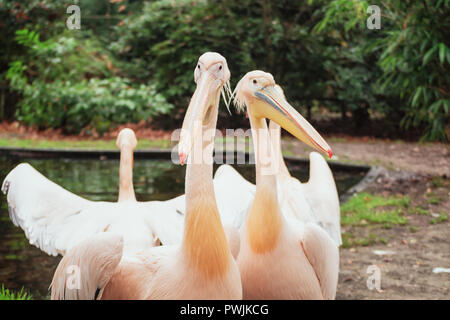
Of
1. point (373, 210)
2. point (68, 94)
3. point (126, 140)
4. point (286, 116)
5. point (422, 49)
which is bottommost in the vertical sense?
point (373, 210)

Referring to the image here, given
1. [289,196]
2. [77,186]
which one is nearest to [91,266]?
[289,196]

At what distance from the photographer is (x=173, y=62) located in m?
10.3

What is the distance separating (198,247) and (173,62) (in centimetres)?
880

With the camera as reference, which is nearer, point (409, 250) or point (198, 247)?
point (198, 247)

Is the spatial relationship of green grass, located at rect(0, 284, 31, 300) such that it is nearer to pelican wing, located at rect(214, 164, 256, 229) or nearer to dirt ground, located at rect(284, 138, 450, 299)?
pelican wing, located at rect(214, 164, 256, 229)

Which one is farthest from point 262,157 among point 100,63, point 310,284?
point 100,63

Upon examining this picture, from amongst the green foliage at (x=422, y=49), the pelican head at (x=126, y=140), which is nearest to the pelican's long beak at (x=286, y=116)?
the pelican head at (x=126, y=140)

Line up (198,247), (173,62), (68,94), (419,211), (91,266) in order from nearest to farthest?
(198,247) → (91,266) → (419,211) → (68,94) → (173,62)

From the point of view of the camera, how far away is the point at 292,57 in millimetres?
10703

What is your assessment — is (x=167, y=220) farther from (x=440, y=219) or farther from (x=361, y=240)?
(x=440, y=219)

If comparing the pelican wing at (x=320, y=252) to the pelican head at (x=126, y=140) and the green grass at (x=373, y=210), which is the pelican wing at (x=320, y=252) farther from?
the green grass at (x=373, y=210)

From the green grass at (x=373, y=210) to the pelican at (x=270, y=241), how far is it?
224cm
